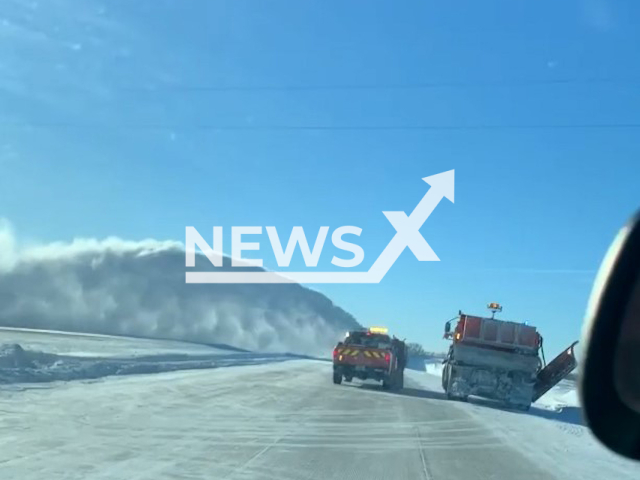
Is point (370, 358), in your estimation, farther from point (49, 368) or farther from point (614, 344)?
point (614, 344)

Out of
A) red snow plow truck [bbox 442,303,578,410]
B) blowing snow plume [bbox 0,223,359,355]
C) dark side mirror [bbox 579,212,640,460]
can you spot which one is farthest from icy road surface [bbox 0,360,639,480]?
blowing snow plume [bbox 0,223,359,355]

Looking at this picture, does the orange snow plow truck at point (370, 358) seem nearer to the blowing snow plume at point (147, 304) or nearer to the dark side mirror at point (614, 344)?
the dark side mirror at point (614, 344)

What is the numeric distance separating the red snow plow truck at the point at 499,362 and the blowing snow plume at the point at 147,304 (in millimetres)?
88834

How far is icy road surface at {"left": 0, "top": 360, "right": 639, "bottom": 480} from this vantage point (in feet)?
39.9

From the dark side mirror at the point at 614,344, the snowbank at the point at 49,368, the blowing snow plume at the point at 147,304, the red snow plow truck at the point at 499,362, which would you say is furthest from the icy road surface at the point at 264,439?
the blowing snow plume at the point at 147,304

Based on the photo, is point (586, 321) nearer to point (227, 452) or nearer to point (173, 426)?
point (227, 452)

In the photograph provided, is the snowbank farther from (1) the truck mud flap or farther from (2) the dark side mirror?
(2) the dark side mirror

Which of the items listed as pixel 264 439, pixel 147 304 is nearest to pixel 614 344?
pixel 264 439

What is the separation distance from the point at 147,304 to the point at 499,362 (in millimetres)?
111738

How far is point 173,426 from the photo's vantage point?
16.6 m

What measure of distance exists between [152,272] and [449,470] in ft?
428

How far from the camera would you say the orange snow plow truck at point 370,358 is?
34062 mm

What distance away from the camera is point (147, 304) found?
13750 centimetres

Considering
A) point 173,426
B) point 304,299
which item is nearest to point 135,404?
point 173,426
